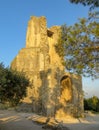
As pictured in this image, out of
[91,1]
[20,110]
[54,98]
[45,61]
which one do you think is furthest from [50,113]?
[91,1]

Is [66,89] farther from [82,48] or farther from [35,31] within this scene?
[82,48]

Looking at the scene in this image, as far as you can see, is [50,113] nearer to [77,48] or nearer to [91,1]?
[77,48]

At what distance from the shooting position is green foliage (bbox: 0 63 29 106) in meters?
18.2

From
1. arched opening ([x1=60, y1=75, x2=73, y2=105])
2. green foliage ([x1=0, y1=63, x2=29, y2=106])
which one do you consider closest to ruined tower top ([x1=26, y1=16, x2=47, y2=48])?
arched opening ([x1=60, y1=75, x2=73, y2=105])

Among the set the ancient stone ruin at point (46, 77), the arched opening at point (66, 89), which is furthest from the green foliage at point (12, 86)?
the arched opening at point (66, 89)

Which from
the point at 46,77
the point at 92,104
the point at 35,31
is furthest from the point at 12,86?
the point at 92,104

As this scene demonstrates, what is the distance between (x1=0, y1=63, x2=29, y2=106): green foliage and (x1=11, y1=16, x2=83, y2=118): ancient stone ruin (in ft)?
33.1

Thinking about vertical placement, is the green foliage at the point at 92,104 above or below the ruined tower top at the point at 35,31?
below

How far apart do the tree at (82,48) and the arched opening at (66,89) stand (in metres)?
14.6

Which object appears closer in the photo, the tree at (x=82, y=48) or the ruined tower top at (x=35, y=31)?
the tree at (x=82, y=48)

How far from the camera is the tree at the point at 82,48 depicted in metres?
19.1

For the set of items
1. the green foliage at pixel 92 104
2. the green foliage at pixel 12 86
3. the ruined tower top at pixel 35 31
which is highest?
the ruined tower top at pixel 35 31

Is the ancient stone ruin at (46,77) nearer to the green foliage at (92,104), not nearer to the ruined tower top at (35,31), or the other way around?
the ruined tower top at (35,31)

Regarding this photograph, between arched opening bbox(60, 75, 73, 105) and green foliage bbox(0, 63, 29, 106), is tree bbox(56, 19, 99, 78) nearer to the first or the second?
green foliage bbox(0, 63, 29, 106)
